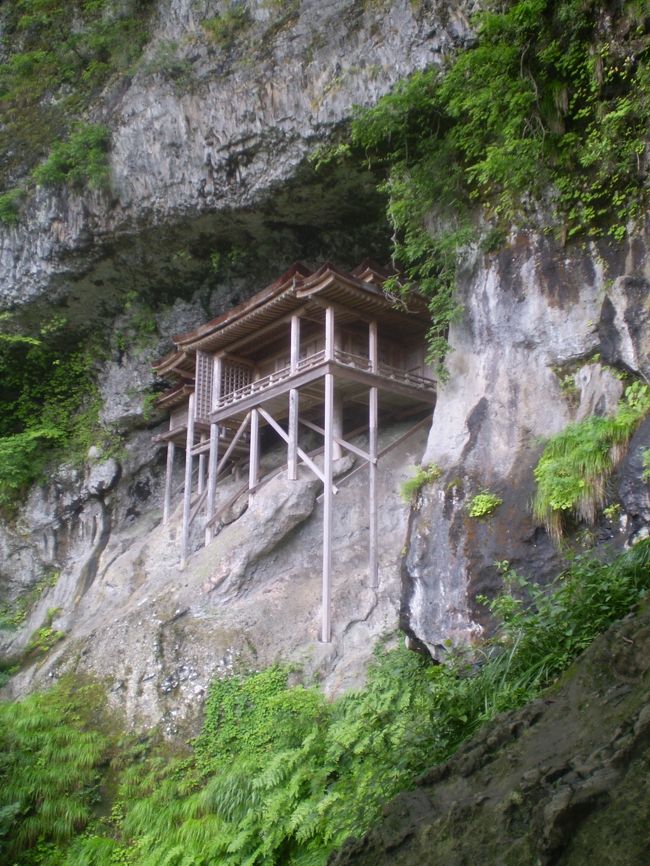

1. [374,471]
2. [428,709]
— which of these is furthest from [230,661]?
[428,709]

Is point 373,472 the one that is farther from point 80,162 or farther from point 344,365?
point 80,162

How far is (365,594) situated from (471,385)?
4.99 m

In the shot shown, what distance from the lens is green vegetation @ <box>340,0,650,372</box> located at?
9.87m

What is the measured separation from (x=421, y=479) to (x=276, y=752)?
433cm

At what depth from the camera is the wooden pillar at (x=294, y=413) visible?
15.4 m

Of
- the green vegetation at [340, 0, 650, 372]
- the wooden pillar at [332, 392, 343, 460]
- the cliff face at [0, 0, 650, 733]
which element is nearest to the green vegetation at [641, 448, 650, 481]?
the cliff face at [0, 0, 650, 733]

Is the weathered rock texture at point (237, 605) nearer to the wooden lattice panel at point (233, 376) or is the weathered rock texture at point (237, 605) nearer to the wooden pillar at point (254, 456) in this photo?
the wooden pillar at point (254, 456)

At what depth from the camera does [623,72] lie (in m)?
9.94

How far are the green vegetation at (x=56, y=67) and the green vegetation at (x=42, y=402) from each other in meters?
4.17

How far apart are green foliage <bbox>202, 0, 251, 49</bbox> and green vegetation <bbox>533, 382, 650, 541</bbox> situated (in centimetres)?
1321

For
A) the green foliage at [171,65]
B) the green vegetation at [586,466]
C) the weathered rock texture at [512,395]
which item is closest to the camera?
the green vegetation at [586,466]

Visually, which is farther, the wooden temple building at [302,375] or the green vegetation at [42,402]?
the green vegetation at [42,402]

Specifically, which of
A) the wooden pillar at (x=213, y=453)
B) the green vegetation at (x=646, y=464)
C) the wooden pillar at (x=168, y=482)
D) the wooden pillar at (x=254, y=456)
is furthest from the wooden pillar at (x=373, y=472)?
the wooden pillar at (x=168, y=482)

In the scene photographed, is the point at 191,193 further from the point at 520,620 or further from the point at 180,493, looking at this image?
the point at 520,620
